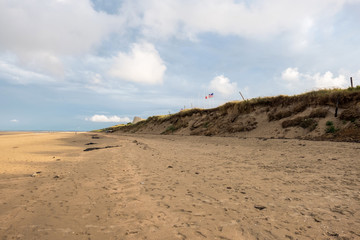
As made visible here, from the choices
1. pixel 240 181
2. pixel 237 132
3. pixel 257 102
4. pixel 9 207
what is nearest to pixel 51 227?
pixel 9 207

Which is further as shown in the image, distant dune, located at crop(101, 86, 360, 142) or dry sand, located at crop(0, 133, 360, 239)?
distant dune, located at crop(101, 86, 360, 142)

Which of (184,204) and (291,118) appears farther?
(291,118)

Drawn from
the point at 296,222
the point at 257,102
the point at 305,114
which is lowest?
the point at 296,222

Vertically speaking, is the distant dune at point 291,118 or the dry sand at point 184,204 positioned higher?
the distant dune at point 291,118

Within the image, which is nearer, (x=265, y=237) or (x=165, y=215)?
(x=265, y=237)

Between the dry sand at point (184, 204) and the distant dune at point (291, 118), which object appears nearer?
the dry sand at point (184, 204)

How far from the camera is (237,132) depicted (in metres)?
19.3

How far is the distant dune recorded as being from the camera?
13227 millimetres

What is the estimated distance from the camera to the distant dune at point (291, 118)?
13.2 m

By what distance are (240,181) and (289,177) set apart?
1341 mm

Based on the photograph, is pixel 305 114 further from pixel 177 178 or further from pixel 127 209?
pixel 127 209

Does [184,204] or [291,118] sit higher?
[291,118]

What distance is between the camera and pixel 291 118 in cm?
1703

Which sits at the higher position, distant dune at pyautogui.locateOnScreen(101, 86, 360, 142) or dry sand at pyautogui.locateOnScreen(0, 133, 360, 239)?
distant dune at pyautogui.locateOnScreen(101, 86, 360, 142)
